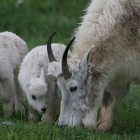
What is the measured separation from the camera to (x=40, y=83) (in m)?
10.1

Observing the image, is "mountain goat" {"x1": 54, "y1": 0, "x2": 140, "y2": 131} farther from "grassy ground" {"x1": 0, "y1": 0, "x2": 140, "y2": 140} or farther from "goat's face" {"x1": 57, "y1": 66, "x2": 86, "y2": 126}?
"grassy ground" {"x1": 0, "y1": 0, "x2": 140, "y2": 140}

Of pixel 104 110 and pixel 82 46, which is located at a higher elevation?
pixel 82 46

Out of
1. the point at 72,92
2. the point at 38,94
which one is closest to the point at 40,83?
the point at 38,94

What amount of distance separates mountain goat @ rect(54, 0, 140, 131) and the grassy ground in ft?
1.68

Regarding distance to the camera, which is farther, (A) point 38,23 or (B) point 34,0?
(B) point 34,0

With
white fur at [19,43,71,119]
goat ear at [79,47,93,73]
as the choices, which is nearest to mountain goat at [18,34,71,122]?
white fur at [19,43,71,119]

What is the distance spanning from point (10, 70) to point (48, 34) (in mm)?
8725

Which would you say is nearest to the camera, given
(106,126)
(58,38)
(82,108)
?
(82,108)

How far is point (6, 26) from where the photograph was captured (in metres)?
19.5

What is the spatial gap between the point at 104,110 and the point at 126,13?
1761 mm

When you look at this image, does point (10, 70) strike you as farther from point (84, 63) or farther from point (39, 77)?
point (84, 63)

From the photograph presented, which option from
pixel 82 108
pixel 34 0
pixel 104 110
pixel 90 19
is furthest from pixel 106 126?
pixel 34 0

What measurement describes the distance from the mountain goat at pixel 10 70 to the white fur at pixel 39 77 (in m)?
0.26

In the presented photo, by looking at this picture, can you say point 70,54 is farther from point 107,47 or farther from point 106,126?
point 106,126
